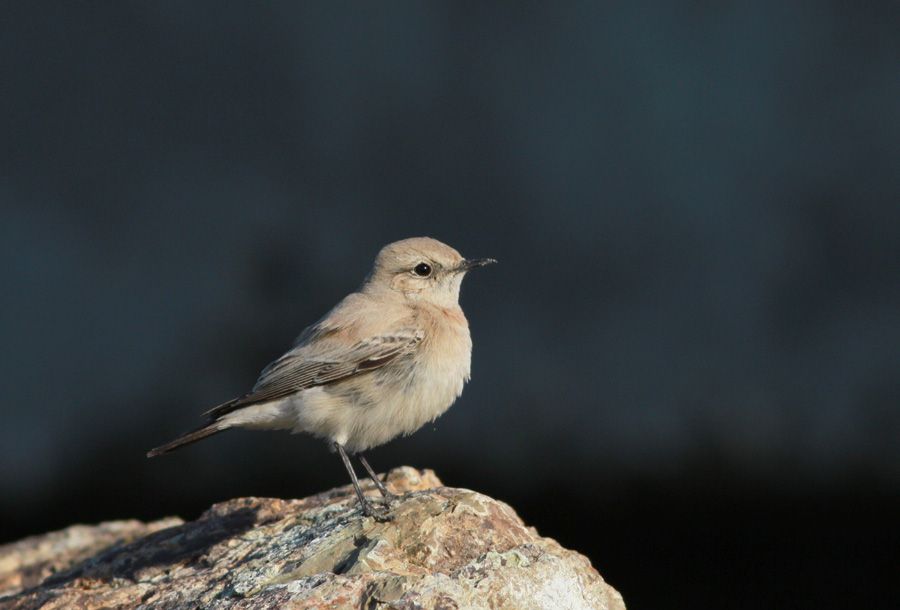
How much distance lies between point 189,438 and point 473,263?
85.3 inches

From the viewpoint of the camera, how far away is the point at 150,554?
5.50 m

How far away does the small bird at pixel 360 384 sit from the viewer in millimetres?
5664

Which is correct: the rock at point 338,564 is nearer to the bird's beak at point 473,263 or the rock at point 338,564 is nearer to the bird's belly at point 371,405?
the bird's belly at point 371,405

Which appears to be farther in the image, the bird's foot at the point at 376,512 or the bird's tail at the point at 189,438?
the bird's tail at the point at 189,438

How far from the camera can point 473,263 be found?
633 centimetres

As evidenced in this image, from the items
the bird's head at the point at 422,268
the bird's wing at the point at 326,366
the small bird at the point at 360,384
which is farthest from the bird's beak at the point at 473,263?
the bird's wing at the point at 326,366

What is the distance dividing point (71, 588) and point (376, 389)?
202cm

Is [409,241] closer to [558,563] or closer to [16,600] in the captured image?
[558,563]

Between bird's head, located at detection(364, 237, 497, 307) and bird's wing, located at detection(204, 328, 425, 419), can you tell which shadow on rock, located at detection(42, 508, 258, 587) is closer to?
bird's wing, located at detection(204, 328, 425, 419)

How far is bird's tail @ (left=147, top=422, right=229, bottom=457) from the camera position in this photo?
5355 millimetres

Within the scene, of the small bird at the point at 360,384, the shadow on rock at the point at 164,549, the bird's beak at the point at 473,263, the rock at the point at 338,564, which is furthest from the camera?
the bird's beak at the point at 473,263

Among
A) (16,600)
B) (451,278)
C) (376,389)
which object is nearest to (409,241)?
(451,278)

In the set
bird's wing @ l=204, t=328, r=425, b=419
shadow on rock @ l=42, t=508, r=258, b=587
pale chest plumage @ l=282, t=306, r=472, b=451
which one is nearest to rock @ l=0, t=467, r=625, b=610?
shadow on rock @ l=42, t=508, r=258, b=587

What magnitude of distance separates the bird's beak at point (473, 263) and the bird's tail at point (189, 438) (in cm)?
190
